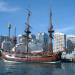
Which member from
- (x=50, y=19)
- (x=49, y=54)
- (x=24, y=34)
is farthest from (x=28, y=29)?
(x=49, y=54)

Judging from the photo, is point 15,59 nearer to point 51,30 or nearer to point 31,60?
point 31,60

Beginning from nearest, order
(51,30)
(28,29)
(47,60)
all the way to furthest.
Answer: (47,60), (51,30), (28,29)

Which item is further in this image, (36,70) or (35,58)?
(35,58)

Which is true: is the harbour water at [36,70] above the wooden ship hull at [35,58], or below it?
below

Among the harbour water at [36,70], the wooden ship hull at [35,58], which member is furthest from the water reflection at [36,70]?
the wooden ship hull at [35,58]

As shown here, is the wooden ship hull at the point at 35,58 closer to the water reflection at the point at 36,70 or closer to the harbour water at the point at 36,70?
the harbour water at the point at 36,70

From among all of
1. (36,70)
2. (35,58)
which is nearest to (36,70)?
(36,70)

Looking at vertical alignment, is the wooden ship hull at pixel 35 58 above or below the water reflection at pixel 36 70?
above

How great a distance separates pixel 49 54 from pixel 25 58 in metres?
14.3

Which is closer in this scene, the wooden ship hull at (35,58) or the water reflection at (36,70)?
the water reflection at (36,70)

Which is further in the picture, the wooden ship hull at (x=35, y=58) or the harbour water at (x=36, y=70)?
the wooden ship hull at (x=35, y=58)

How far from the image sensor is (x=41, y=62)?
500ft

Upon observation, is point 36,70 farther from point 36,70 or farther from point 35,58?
point 35,58

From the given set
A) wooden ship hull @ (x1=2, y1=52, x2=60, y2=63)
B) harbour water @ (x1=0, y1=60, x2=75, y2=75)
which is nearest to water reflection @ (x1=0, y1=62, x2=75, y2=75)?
harbour water @ (x1=0, y1=60, x2=75, y2=75)
